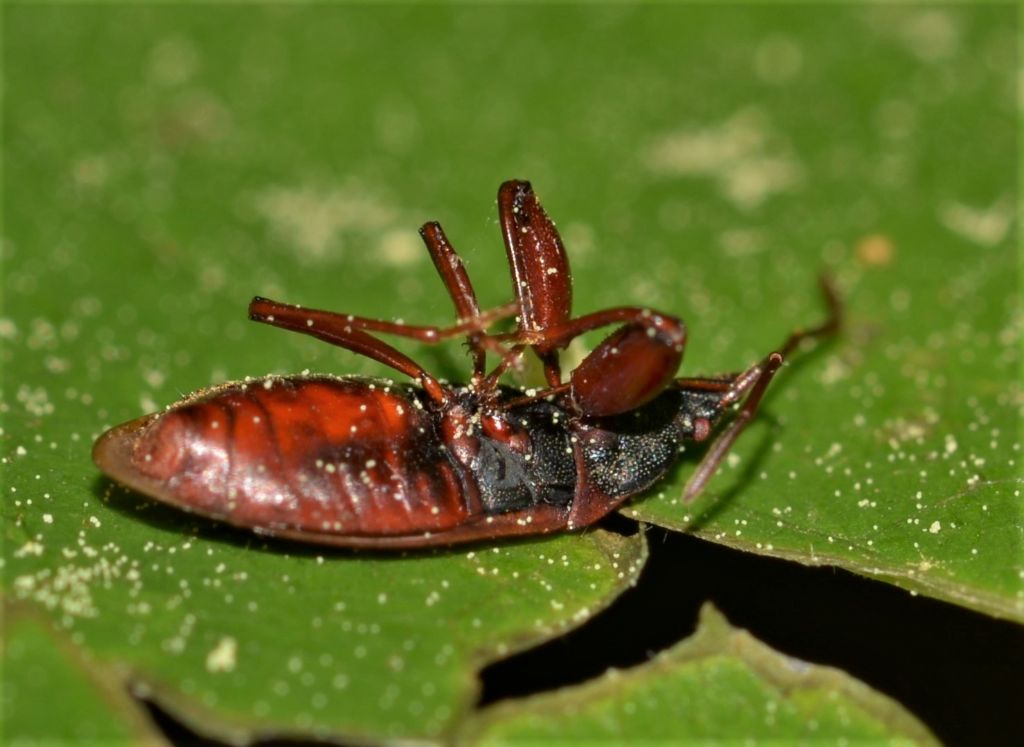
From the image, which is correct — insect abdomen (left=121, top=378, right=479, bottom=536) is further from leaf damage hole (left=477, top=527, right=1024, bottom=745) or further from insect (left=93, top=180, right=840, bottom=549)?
leaf damage hole (left=477, top=527, right=1024, bottom=745)

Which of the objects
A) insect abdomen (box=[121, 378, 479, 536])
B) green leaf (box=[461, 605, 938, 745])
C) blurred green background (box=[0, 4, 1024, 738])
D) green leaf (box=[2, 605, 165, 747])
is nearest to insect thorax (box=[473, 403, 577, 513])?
insect abdomen (box=[121, 378, 479, 536])

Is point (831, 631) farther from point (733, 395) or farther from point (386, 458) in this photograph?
point (386, 458)

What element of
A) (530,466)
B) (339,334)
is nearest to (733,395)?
(530,466)

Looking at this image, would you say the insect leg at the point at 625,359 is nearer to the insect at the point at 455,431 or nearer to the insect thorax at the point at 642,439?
the insect at the point at 455,431

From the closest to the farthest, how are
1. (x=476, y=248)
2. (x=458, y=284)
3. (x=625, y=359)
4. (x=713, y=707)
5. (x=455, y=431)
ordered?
(x=713, y=707), (x=625, y=359), (x=455, y=431), (x=458, y=284), (x=476, y=248)

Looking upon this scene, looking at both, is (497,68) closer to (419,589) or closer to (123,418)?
(123,418)

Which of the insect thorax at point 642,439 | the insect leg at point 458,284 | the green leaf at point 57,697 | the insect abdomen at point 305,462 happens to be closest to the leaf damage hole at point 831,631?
the insect thorax at point 642,439
